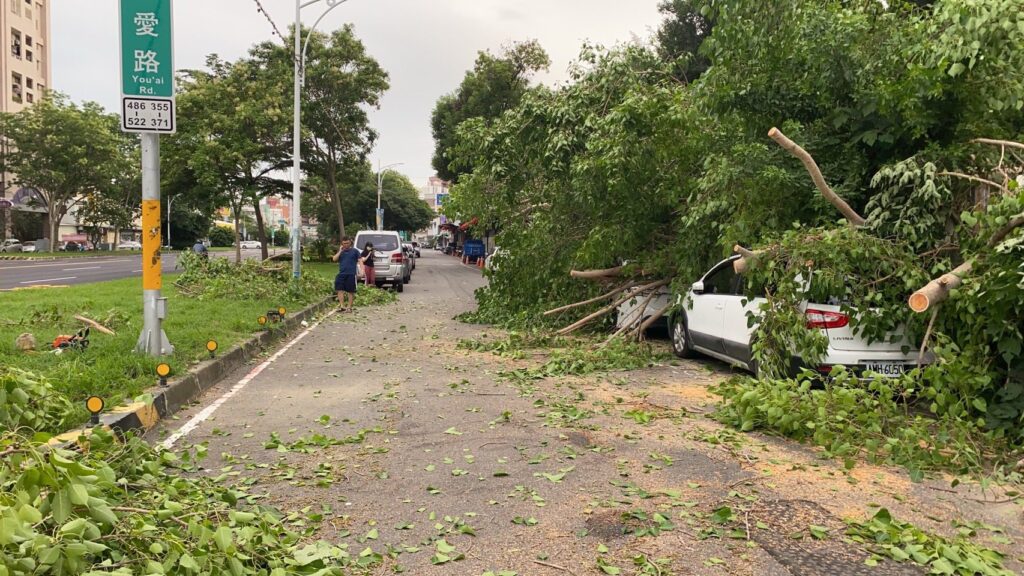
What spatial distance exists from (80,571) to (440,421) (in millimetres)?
3886

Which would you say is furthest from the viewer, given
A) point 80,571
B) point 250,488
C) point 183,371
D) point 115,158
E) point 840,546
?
point 115,158

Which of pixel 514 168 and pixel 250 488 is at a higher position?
pixel 514 168

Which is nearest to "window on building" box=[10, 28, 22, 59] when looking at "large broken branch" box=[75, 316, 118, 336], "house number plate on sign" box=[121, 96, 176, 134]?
"large broken branch" box=[75, 316, 118, 336]

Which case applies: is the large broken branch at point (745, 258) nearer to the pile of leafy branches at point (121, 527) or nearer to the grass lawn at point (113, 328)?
the pile of leafy branches at point (121, 527)

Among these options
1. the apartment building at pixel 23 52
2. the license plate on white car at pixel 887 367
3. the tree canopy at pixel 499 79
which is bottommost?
the license plate on white car at pixel 887 367

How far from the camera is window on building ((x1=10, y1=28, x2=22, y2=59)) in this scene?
2135 inches

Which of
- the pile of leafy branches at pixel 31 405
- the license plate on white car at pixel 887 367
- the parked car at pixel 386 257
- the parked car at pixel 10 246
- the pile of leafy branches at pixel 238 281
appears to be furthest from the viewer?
the parked car at pixel 10 246

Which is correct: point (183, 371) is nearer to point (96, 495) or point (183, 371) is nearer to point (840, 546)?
point (96, 495)

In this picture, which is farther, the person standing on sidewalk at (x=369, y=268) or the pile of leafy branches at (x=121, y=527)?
the person standing on sidewalk at (x=369, y=268)

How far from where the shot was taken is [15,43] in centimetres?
5497

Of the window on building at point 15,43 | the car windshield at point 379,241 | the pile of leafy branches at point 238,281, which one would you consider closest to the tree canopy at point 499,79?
the car windshield at point 379,241

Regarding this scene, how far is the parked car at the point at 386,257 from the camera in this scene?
22516 millimetres

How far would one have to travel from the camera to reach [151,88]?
820cm

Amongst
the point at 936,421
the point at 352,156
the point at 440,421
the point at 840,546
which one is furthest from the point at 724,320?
the point at 352,156
